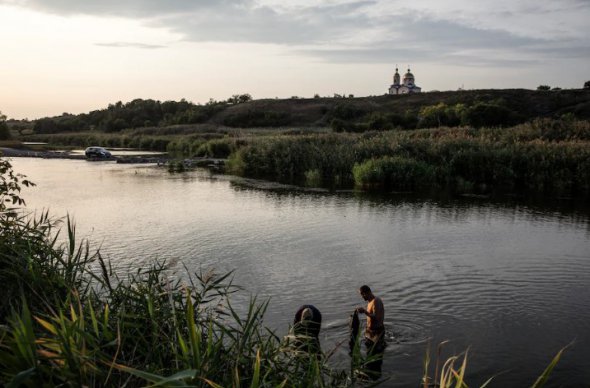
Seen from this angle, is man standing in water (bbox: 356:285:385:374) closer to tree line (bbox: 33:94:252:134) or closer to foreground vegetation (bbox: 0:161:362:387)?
foreground vegetation (bbox: 0:161:362:387)

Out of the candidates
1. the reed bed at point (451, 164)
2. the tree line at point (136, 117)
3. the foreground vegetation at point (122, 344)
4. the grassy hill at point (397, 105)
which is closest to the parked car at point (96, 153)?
the reed bed at point (451, 164)

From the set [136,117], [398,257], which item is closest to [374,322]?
[398,257]

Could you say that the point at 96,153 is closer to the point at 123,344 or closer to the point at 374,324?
the point at 374,324

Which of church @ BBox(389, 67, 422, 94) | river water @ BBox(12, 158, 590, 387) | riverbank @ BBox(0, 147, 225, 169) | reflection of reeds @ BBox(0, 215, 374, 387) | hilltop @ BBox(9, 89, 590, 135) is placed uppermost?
church @ BBox(389, 67, 422, 94)

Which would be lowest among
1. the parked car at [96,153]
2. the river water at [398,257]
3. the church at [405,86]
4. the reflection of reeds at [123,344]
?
the river water at [398,257]

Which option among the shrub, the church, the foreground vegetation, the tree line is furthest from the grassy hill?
the foreground vegetation

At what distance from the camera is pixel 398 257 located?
18672 mm

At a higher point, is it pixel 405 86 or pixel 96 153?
pixel 405 86

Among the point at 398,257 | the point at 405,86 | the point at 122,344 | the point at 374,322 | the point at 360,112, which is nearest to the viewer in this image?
the point at 122,344

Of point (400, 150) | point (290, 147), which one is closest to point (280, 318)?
point (400, 150)

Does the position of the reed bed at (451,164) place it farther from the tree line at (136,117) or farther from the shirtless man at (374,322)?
the tree line at (136,117)

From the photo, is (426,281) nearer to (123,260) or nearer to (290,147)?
(123,260)

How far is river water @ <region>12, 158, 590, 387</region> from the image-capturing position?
1180 centimetres

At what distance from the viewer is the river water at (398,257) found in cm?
1180
